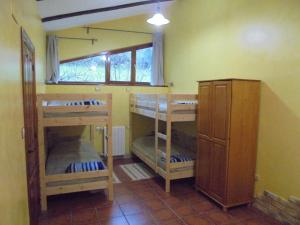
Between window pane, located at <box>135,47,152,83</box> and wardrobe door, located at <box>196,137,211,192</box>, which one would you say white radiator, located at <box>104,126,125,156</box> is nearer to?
window pane, located at <box>135,47,152,83</box>

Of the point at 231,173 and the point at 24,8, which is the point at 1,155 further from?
the point at 231,173

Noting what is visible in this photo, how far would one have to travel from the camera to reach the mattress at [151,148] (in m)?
3.81

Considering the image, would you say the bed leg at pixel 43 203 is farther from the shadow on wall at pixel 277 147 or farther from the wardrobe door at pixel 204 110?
the shadow on wall at pixel 277 147

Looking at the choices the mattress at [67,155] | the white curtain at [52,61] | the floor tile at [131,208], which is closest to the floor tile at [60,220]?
the mattress at [67,155]

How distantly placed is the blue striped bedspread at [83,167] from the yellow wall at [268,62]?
206 centimetres

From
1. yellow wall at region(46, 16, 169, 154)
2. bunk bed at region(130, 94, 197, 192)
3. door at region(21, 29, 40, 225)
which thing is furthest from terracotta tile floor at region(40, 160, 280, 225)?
yellow wall at region(46, 16, 169, 154)

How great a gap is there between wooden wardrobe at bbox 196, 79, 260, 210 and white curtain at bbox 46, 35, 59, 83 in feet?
9.56

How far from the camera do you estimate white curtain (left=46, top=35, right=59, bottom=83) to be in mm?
4477

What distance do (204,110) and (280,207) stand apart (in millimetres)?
1418

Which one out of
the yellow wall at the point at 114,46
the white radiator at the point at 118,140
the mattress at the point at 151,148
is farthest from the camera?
the white radiator at the point at 118,140

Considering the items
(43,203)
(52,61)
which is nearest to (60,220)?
(43,203)

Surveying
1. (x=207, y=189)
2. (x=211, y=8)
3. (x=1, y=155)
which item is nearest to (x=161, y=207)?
(x=207, y=189)

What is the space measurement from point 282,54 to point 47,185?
312cm

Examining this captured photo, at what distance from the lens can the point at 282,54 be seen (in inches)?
103
